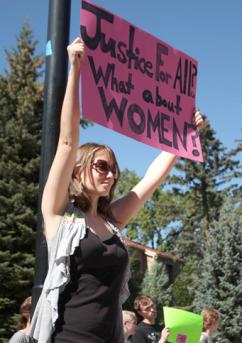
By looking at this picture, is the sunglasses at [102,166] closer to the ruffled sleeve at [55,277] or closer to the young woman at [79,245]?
the young woman at [79,245]

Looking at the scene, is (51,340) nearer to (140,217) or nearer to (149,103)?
(149,103)

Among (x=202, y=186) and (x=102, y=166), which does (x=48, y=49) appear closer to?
(x=102, y=166)

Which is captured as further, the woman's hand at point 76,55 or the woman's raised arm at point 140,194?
the woman's raised arm at point 140,194

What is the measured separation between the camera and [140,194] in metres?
2.96

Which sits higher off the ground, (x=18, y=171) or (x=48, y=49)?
(x=18, y=171)

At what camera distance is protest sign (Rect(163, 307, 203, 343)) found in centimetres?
635

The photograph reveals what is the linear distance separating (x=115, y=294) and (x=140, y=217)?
5570 centimetres

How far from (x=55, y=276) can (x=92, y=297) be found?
16 centimetres

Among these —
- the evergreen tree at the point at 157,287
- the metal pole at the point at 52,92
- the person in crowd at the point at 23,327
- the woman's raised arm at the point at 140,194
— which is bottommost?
the evergreen tree at the point at 157,287

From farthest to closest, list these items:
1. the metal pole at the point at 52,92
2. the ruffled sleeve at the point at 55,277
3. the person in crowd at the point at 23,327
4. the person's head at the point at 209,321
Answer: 1. the person's head at the point at 209,321
2. the person in crowd at the point at 23,327
3. the metal pole at the point at 52,92
4. the ruffled sleeve at the point at 55,277

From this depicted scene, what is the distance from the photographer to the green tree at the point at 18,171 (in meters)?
22.1

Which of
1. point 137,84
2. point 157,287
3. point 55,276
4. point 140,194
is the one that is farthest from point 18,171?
point 55,276

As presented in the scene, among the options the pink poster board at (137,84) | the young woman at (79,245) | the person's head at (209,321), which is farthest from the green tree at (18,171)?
the young woman at (79,245)

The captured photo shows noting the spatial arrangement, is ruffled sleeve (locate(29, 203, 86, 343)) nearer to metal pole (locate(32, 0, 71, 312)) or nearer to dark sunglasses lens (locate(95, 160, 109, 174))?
dark sunglasses lens (locate(95, 160, 109, 174))
